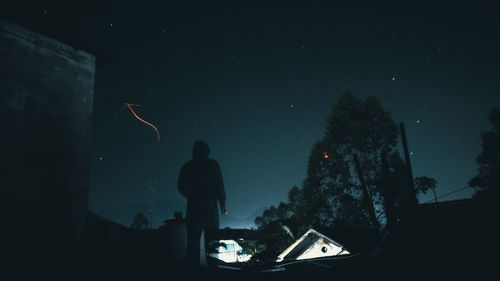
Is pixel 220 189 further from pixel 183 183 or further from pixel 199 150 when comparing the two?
pixel 199 150

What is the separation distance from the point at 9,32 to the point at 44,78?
1.70 m

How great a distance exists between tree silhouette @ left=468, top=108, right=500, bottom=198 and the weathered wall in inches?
1151

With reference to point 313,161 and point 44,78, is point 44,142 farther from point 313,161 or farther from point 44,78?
point 313,161

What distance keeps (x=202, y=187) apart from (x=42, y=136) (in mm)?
7553

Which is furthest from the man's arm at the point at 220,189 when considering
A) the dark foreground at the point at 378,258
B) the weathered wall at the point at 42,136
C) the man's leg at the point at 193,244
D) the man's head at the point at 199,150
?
the weathered wall at the point at 42,136

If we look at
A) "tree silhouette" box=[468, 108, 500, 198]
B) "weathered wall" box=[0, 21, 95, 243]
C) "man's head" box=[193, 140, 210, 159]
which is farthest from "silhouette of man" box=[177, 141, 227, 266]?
"tree silhouette" box=[468, 108, 500, 198]

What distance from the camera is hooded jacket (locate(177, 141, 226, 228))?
554cm

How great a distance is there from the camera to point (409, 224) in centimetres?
633

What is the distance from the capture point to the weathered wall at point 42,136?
29.2 feet

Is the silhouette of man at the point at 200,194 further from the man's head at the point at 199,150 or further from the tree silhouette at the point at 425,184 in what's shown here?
the tree silhouette at the point at 425,184

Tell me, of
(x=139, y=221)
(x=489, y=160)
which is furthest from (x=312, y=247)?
(x=139, y=221)

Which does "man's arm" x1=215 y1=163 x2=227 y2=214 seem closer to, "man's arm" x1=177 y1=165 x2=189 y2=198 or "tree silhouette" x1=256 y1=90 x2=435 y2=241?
"man's arm" x1=177 y1=165 x2=189 y2=198

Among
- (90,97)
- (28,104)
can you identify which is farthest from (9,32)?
(90,97)

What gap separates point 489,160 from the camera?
2438cm
